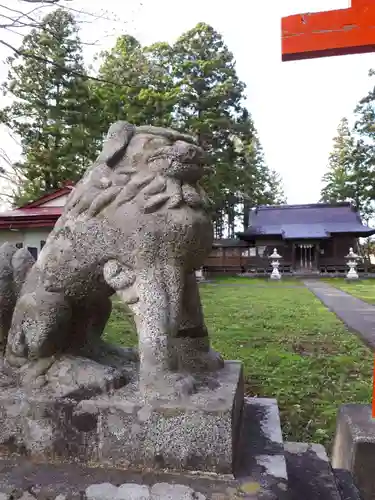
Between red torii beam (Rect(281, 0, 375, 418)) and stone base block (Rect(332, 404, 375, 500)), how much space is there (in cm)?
172

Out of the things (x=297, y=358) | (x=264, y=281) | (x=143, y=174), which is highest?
(x=143, y=174)

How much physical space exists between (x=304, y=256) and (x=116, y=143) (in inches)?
910

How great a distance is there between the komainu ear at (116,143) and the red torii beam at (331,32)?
2.53ft

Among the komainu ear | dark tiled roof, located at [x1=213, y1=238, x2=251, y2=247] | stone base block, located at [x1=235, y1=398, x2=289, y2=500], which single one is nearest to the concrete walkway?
stone base block, located at [x1=235, y1=398, x2=289, y2=500]

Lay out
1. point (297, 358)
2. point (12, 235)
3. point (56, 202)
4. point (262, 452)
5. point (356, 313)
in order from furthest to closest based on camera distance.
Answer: point (56, 202) → point (12, 235) → point (356, 313) → point (297, 358) → point (262, 452)

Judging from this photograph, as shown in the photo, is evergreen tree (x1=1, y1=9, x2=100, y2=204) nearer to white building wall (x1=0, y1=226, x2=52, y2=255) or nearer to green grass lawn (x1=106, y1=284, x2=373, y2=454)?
white building wall (x1=0, y1=226, x2=52, y2=255)

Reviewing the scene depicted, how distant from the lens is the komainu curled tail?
163cm

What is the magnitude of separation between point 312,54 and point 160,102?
1454cm

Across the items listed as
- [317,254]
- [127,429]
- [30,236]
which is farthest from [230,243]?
[127,429]

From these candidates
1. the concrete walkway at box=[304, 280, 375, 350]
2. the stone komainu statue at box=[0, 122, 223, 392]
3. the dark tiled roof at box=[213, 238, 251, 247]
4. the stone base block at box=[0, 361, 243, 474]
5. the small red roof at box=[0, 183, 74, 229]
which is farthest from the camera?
the dark tiled roof at box=[213, 238, 251, 247]

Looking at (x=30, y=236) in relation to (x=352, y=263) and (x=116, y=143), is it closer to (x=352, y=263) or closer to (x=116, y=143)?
(x=116, y=143)

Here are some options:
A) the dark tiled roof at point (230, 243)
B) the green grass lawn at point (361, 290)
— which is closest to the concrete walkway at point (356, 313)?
the green grass lawn at point (361, 290)

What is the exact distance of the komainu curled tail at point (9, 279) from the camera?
163cm

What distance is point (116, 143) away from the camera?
1.55 metres
